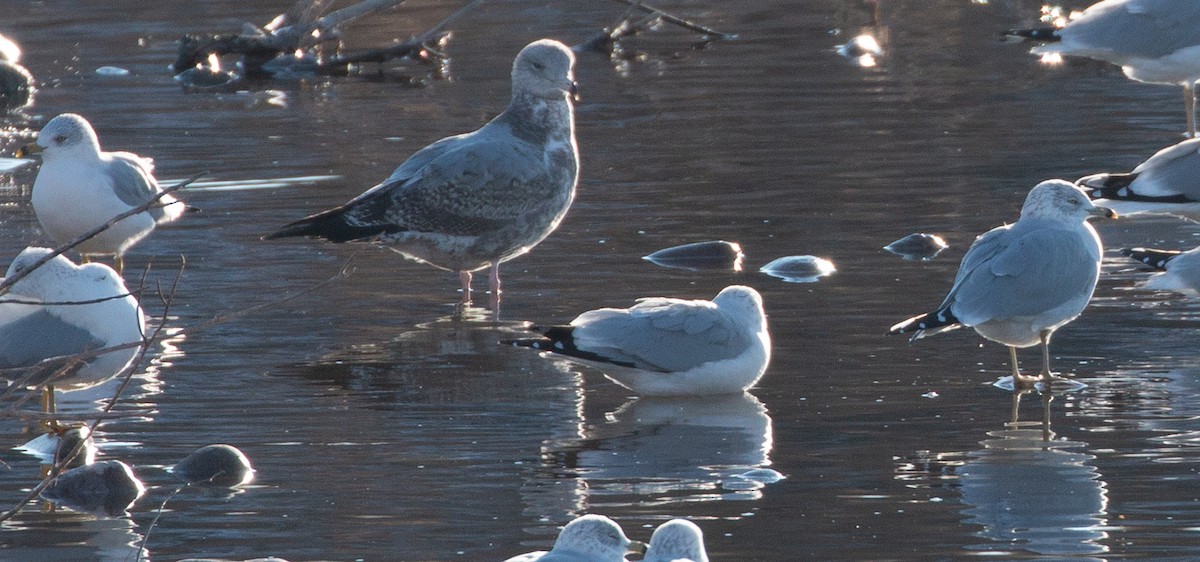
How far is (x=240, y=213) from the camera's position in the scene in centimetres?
1176

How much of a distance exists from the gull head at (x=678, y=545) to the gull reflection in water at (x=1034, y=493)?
3.78ft

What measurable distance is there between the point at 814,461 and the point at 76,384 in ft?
9.35

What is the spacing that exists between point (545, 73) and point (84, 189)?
251 centimetres

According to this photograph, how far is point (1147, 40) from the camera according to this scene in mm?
13422

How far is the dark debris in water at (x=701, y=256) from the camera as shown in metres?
9.94

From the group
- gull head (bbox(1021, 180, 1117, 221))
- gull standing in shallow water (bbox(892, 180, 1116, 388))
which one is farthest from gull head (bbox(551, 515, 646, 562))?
gull head (bbox(1021, 180, 1117, 221))

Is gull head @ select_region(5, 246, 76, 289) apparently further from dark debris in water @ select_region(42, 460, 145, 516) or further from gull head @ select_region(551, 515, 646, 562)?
gull head @ select_region(551, 515, 646, 562)

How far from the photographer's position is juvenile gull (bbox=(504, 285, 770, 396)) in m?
7.41

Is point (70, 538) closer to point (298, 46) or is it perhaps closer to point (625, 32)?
point (298, 46)

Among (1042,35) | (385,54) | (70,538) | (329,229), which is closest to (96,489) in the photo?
(70,538)

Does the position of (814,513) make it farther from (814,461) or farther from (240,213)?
(240,213)

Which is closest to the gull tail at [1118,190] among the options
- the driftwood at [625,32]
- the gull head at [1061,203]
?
the gull head at [1061,203]

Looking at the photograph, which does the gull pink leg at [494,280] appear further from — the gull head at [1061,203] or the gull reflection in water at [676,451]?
the gull head at [1061,203]

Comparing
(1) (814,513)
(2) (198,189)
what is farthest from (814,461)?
(2) (198,189)
